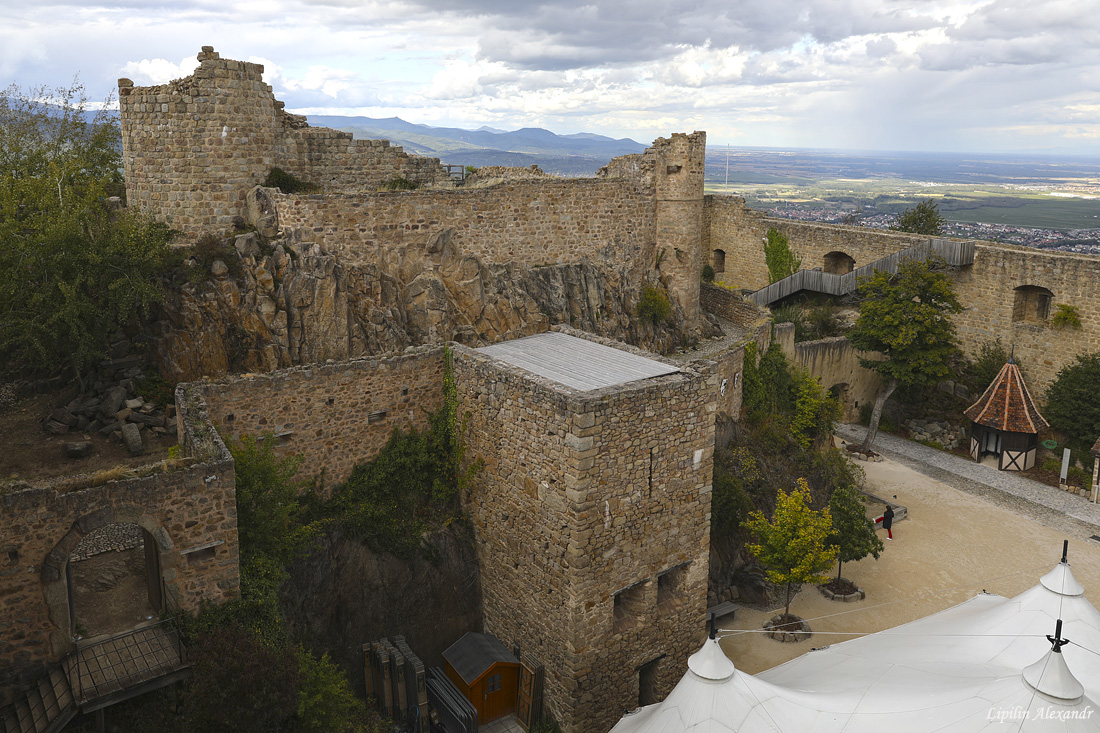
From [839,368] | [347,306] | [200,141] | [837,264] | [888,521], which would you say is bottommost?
[888,521]

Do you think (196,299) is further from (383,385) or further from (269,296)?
(383,385)

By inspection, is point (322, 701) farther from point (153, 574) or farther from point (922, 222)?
point (922, 222)

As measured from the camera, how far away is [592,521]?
12398 mm

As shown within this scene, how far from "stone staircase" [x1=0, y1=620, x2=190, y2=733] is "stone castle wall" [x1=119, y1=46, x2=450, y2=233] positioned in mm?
9339

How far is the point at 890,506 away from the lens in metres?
22.4

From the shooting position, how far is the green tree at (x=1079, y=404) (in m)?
24.7

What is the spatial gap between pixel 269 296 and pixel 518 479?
6.71 m

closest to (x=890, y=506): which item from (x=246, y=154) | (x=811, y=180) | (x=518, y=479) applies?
(x=518, y=479)

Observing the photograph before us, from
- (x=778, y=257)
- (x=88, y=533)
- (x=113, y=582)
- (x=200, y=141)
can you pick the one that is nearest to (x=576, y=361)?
(x=88, y=533)

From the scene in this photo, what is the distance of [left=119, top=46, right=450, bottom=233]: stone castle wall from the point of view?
16.7 meters

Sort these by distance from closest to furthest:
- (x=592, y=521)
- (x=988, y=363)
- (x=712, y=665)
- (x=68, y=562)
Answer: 1. (x=68, y=562)
2. (x=712, y=665)
3. (x=592, y=521)
4. (x=988, y=363)

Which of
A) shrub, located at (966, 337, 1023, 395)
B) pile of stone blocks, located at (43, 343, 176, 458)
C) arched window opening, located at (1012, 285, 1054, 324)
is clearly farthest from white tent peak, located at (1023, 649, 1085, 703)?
arched window opening, located at (1012, 285, 1054, 324)

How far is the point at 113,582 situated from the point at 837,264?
2769cm

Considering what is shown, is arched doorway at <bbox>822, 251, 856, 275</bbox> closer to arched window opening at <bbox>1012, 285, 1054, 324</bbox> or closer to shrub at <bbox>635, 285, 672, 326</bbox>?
arched window opening at <bbox>1012, 285, 1054, 324</bbox>
